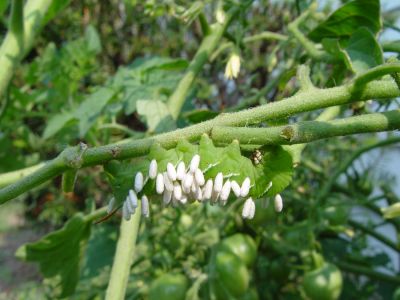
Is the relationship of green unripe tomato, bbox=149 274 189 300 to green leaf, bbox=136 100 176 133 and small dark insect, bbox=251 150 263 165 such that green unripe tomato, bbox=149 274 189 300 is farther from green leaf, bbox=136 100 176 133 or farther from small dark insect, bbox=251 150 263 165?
small dark insect, bbox=251 150 263 165

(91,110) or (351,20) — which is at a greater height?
(351,20)

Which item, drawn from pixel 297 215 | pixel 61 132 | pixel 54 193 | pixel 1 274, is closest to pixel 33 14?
pixel 61 132

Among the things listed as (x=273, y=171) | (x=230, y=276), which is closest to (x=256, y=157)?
(x=273, y=171)

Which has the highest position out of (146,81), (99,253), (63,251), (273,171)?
(273,171)

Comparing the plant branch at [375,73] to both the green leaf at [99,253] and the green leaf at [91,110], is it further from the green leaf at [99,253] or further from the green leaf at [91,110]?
the green leaf at [99,253]

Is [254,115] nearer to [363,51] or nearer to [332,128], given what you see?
[332,128]

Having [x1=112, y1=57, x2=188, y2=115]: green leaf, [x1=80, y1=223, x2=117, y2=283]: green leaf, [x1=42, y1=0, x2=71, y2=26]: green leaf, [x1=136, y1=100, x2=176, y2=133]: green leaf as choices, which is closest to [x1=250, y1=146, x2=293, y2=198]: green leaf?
[x1=136, y1=100, x2=176, y2=133]: green leaf

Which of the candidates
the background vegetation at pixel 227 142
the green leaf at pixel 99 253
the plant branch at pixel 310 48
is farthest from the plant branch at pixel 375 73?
the green leaf at pixel 99 253
